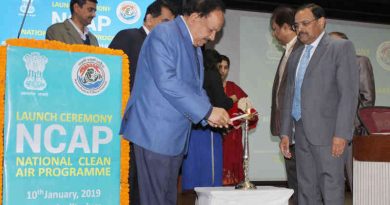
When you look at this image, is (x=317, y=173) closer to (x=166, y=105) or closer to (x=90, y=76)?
(x=166, y=105)

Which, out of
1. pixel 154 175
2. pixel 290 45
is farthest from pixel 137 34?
pixel 154 175

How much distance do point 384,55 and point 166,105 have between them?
524cm

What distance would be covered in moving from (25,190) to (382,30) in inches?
222

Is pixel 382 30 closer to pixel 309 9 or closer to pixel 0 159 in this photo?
pixel 309 9

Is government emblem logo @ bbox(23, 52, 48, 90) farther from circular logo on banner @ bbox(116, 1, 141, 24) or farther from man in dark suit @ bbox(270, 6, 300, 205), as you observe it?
circular logo on banner @ bbox(116, 1, 141, 24)

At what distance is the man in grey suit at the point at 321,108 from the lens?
2.52 m

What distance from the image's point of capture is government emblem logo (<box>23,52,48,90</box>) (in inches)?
86.7

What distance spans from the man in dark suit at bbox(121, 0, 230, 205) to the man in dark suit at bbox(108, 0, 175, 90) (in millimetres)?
964

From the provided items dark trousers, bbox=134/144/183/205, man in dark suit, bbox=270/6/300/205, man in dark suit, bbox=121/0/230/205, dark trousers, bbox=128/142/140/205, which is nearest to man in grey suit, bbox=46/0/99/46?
dark trousers, bbox=128/142/140/205

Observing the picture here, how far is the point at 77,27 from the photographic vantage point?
3553 millimetres

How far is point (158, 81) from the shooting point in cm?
197

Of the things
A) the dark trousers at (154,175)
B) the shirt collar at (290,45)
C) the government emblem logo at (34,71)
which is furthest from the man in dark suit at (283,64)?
the government emblem logo at (34,71)

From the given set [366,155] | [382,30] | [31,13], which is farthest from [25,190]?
[382,30]

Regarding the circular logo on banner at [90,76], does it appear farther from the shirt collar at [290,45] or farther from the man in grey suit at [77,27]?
the shirt collar at [290,45]
